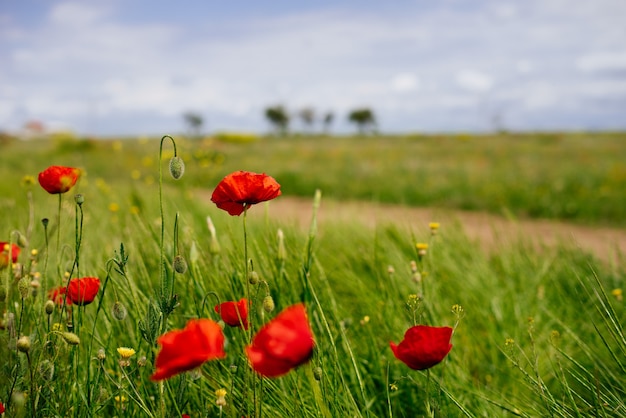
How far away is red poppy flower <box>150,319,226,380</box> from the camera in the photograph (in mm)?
703

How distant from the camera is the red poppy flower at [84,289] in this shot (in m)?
1.08

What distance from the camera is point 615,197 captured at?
23.2 feet

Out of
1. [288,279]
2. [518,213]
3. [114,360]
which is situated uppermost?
[288,279]

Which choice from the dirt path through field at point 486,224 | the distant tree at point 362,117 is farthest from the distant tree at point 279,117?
the dirt path through field at point 486,224

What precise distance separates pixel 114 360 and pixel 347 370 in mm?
598

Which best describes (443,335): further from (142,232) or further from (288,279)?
(142,232)

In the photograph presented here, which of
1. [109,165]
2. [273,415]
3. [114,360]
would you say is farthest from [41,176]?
[109,165]

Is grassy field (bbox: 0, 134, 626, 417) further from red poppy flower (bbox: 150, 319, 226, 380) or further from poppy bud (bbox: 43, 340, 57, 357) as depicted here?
red poppy flower (bbox: 150, 319, 226, 380)

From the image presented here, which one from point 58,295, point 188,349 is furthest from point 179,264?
point 58,295

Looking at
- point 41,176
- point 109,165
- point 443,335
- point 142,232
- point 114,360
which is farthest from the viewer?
point 109,165

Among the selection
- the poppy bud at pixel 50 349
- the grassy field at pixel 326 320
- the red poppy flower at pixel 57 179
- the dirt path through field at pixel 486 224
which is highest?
the red poppy flower at pixel 57 179

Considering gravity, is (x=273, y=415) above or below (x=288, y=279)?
below

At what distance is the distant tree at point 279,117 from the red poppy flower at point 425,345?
52.3m

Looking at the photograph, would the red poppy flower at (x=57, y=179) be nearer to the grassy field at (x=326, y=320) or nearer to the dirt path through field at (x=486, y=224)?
the grassy field at (x=326, y=320)
